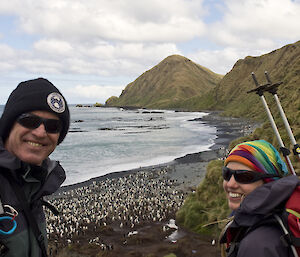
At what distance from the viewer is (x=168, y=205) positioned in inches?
732

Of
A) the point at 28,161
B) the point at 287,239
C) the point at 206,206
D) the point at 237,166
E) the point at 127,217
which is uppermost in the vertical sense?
the point at 28,161

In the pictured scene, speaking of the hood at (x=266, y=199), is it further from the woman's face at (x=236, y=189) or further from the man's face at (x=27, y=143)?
the man's face at (x=27, y=143)

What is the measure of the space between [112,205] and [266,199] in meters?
18.4

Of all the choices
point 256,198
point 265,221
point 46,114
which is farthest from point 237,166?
point 46,114

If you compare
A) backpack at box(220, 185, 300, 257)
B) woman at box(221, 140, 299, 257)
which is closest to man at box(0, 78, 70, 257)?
woman at box(221, 140, 299, 257)

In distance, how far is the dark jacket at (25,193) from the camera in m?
2.24

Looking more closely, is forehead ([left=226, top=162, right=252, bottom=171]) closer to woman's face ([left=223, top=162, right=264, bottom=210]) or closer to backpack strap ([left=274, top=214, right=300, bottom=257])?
woman's face ([left=223, top=162, right=264, bottom=210])

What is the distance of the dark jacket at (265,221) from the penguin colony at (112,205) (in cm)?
1206

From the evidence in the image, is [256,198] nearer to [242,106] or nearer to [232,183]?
[232,183]

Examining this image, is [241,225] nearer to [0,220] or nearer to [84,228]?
[0,220]

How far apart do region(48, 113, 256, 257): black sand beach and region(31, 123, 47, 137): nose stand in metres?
10.2

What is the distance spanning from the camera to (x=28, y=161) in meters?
2.66

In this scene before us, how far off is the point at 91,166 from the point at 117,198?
12881 mm

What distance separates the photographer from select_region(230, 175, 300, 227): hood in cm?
216
